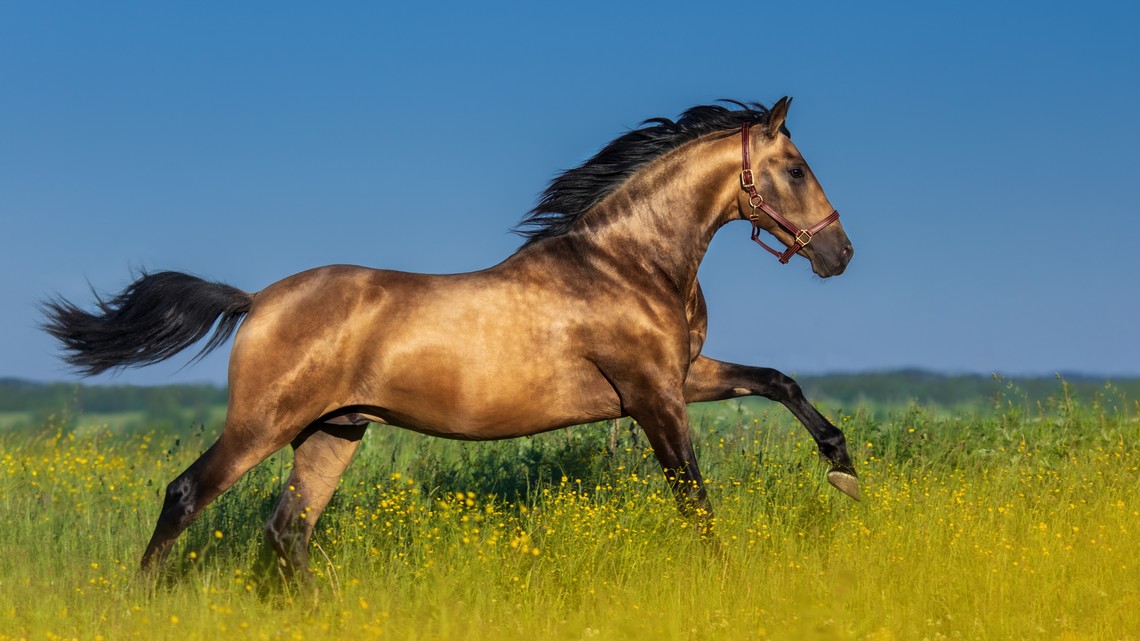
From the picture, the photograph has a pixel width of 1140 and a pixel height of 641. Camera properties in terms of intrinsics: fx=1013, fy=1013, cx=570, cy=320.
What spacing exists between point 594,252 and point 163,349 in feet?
9.47

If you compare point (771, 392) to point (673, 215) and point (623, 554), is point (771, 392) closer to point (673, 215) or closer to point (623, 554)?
point (673, 215)

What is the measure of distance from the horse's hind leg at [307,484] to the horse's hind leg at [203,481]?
57cm

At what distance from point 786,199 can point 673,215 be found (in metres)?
0.73

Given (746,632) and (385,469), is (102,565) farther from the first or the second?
(746,632)

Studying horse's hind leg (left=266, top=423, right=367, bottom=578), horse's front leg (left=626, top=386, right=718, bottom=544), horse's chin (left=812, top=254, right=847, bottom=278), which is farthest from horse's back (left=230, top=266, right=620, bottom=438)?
horse's chin (left=812, top=254, right=847, bottom=278)

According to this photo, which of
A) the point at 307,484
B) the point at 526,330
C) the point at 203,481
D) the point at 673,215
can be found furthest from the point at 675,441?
the point at 203,481

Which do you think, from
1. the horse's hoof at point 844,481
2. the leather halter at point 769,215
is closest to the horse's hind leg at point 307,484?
the leather halter at point 769,215

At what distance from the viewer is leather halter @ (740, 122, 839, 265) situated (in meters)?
6.35

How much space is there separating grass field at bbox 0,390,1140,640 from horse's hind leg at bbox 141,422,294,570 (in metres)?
0.31

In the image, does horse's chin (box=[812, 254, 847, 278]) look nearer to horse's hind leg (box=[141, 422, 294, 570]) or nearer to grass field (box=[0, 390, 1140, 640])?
grass field (box=[0, 390, 1140, 640])

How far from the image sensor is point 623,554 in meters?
5.75

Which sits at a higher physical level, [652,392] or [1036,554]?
[652,392]

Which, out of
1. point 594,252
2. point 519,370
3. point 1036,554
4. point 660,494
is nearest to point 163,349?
point 519,370

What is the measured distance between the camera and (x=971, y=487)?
7602mm
